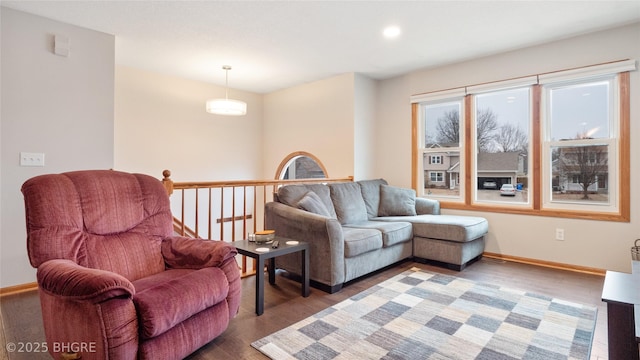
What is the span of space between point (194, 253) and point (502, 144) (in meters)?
3.66

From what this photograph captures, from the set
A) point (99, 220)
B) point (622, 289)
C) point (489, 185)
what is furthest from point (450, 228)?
point (99, 220)

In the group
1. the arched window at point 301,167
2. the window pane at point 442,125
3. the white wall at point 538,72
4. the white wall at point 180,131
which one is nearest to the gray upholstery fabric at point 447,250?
the white wall at point 538,72

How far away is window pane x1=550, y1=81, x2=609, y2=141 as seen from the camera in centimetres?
330

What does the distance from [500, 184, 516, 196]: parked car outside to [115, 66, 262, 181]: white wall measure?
13.0ft

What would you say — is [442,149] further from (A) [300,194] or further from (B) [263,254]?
(B) [263,254]

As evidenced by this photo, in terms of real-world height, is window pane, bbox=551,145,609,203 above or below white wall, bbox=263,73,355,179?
below

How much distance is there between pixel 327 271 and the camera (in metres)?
2.78

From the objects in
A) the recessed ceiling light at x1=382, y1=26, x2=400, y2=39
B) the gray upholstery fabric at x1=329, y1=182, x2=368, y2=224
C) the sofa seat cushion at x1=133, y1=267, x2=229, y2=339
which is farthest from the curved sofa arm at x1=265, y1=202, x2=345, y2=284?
the recessed ceiling light at x1=382, y1=26, x2=400, y2=39

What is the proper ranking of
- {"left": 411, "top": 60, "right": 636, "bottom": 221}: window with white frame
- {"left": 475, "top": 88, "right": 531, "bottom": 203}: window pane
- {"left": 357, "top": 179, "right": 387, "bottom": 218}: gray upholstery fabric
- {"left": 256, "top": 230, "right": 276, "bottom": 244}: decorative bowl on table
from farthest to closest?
{"left": 357, "top": 179, "right": 387, "bottom": 218}: gray upholstery fabric, {"left": 475, "top": 88, "right": 531, "bottom": 203}: window pane, {"left": 411, "top": 60, "right": 636, "bottom": 221}: window with white frame, {"left": 256, "top": 230, "right": 276, "bottom": 244}: decorative bowl on table

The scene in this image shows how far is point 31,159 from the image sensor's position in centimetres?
291

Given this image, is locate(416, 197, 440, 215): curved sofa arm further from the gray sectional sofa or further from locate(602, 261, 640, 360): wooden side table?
locate(602, 261, 640, 360): wooden side table

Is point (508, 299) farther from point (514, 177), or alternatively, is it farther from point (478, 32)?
point (478, 32)

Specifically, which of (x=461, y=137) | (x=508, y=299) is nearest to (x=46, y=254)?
(x=508, y=299)

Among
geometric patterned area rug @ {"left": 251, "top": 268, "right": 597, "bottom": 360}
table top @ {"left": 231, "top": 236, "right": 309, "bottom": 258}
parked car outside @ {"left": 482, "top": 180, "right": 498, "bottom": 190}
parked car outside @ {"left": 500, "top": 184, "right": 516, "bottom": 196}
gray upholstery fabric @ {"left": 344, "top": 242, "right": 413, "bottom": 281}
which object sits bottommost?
geometric patterned area rug @ {"left": 251, "top": 268, "right": 597, "bottom": 360}
